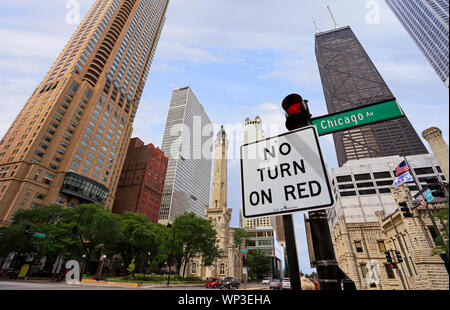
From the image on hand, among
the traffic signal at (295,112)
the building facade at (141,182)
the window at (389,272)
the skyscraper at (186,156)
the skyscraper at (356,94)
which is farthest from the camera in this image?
the skyscraper at (186,156)

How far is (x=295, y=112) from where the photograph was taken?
2.87 m

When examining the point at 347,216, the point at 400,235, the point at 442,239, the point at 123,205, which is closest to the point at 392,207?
the point at 347,216

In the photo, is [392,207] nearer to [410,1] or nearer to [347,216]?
[347,216]

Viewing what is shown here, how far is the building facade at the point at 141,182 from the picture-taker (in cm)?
9231

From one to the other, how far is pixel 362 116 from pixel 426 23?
109901 mm

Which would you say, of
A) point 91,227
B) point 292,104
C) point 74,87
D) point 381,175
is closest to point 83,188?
point 91,227

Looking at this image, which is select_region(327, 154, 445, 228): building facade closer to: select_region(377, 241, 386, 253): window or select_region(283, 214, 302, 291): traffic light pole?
select_region(377, 241, 386, 253): window

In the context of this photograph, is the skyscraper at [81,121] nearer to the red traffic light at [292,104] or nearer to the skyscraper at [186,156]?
the skyscraper at [186,156]

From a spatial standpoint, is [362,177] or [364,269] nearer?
[364,269]

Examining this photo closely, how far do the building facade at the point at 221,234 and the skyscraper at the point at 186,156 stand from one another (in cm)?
7172

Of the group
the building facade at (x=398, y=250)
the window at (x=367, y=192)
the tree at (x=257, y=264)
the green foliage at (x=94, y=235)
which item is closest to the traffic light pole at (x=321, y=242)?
the building facade at (x=398, y=250)

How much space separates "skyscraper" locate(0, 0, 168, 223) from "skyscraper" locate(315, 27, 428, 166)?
4141 inches

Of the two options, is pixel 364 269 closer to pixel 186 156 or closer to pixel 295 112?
pixel 295 112

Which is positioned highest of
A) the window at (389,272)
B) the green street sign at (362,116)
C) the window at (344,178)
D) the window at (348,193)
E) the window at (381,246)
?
the window at (344,178)
